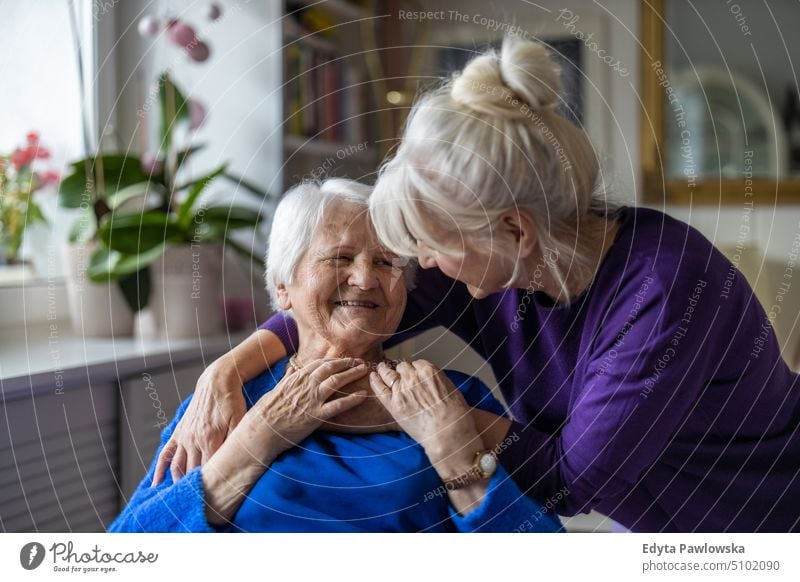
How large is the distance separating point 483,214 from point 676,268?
18 cm

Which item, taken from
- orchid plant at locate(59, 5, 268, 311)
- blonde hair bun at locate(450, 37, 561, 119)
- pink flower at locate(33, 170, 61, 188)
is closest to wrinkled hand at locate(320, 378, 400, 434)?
blonde hair bun at locate(450, 37, 561, 119)

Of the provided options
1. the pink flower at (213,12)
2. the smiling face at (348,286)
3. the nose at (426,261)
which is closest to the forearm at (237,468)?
the smiling face at (348,286)

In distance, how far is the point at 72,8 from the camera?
103 centimetres

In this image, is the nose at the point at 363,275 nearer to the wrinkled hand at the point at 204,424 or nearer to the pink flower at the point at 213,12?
the wrinkled hand at the point at 204,424

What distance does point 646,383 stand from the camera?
2.32 feet

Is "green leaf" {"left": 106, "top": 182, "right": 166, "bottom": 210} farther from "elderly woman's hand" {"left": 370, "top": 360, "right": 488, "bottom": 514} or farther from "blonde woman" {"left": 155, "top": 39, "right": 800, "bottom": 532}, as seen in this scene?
"elderly woman's hand" {"left": 370, "top": 360, "right": 488, "bottom": 514}

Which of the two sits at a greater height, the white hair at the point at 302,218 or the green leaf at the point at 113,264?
the white hair at the point at 302,218

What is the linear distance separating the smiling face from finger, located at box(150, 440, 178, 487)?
0.18 meters

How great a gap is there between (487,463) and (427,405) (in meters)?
0.07

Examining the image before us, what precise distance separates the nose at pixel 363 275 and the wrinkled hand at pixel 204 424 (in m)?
0.16

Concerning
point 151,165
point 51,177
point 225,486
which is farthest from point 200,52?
point 225,486

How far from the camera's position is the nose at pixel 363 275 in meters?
0.74

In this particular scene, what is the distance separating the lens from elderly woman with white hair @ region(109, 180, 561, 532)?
74cm
